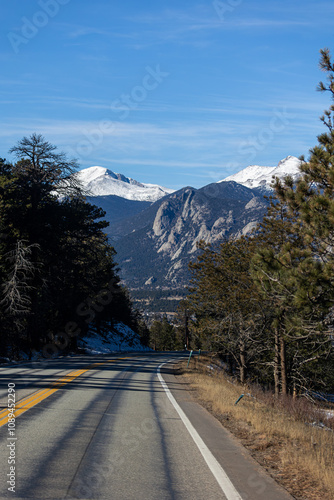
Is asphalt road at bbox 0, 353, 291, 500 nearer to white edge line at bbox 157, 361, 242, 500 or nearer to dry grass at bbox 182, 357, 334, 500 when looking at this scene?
white edge line at bbox 157, 361, 242, 500

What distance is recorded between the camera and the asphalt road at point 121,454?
493 cm

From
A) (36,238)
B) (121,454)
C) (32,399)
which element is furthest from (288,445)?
(36,238)

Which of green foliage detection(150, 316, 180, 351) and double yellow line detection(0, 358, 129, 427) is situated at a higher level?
double yellow line detection(0, 358, 129, 427)

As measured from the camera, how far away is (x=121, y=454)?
20.7 ft

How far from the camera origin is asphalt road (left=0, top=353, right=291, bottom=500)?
4.93 metres

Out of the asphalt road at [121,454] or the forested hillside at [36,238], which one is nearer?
the asphalt road at [121,454]

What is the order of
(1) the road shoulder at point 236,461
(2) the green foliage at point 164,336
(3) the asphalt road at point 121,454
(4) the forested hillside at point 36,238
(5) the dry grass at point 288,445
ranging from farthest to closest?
(2) the green foliage at point 164,336 → (4) the forested hillside at point 36,238 → (5) the dry grass at point 288,445 → (1) the road shoulder at point 236,461 → (3) the asphalt road at point 121,454

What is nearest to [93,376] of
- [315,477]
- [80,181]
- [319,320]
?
[319,320]

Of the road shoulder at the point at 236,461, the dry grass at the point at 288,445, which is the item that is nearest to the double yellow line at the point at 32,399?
the road shoulder at the point at 236,461

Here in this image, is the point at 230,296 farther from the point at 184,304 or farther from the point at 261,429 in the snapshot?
the point at 261,429

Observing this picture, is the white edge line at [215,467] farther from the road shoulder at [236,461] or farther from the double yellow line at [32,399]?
the double yellow line at [32,399]

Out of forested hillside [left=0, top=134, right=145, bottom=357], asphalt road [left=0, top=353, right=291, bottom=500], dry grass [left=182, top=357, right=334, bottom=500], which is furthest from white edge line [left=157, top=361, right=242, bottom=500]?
forested hillside [left=0, top=134, right=145, bottom=357]

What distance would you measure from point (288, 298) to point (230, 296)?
536 inches

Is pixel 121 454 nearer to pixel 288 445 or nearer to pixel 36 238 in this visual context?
pixel 288 445
